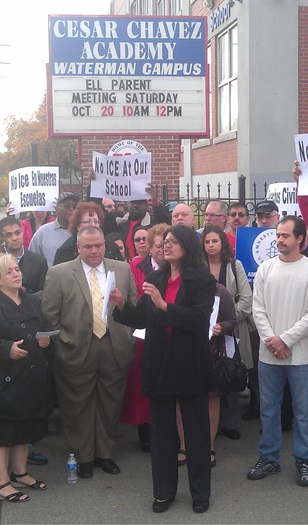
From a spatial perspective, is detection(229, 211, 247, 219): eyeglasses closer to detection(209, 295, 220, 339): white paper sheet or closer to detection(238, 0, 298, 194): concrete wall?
detection(209, 295, 220, 339): white paper sheet

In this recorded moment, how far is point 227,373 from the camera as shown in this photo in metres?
5.86

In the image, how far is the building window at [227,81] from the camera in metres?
17.6

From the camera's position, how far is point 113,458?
620 centimetres

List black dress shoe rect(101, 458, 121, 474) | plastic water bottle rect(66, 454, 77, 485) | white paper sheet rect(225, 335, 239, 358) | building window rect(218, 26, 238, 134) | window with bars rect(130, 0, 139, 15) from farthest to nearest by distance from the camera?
1. window with bars rect(130, 0, 139, 15)
2. building window rect(218, 26, 238, 134)
3. white paper sheet rect(225, 335, 239, 358)
4. black dress shoe rect(101, 458, 121, 474)
5. plastic water bottle rect(66, 454, 77, 485)

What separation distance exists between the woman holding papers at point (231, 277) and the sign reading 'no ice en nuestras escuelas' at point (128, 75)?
6737 mm

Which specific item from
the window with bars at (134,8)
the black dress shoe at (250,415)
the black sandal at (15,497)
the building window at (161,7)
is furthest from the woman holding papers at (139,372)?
the window with bars at (134,8)

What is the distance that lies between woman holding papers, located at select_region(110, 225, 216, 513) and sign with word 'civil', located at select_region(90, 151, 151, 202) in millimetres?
3712

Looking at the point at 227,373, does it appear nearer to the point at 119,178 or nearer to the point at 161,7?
the point at 119,178

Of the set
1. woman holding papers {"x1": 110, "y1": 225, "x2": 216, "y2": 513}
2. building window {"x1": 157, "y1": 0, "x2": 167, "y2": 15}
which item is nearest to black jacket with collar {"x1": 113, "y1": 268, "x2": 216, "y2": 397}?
woman holding papers {"x1": 110, "y1": 225, "x2": 216, "y2": 513}

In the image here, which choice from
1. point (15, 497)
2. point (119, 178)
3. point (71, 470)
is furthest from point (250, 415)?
point (119, 178)

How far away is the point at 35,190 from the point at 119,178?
97cm

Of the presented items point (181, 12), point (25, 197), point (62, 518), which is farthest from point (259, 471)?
point (181, 12)

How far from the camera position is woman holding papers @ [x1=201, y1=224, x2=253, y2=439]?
6223 mm

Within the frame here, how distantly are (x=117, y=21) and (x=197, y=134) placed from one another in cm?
224
